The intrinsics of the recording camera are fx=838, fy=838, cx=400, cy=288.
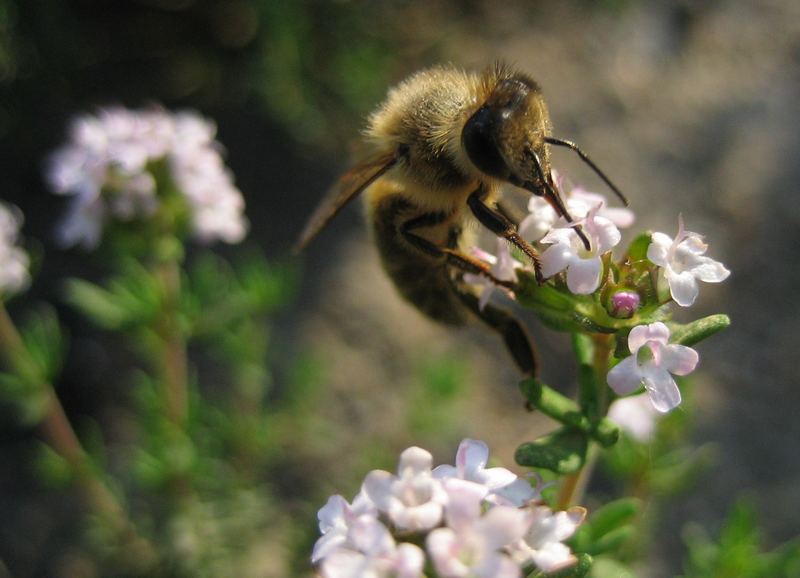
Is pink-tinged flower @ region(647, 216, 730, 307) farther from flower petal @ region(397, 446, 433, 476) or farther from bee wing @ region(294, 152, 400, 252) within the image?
bee wing @ region(294, 152, 400, 252)

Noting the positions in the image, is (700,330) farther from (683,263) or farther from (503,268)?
(503,268)

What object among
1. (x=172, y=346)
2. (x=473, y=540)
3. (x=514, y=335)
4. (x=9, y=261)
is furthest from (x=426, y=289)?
(x=9, y=261)

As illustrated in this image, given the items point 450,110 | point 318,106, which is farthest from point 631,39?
point 450,110

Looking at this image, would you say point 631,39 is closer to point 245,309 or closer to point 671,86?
point 671,86

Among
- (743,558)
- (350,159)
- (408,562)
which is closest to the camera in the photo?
(408,562)

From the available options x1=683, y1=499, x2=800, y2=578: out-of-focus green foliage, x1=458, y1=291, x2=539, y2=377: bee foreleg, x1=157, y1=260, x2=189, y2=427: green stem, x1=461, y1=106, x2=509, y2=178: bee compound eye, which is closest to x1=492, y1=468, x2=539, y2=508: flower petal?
x1=458, y1=291, x2=539, y2=377: bee foreleg

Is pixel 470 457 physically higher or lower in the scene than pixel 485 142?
lower

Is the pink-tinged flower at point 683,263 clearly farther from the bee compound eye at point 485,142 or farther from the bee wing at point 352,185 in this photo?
the bee wing at point 352,185
